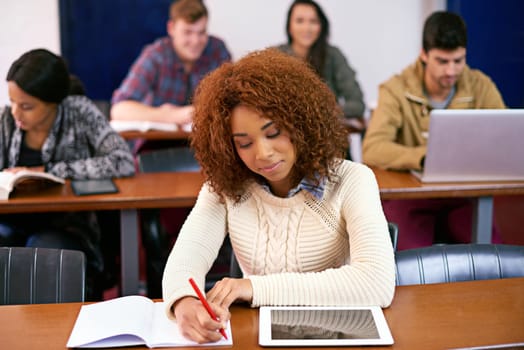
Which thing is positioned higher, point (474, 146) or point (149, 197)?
point (474, 146)

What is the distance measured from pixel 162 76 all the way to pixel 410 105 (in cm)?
174

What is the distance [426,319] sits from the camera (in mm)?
1471

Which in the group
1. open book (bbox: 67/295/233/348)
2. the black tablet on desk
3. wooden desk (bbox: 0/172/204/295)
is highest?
open book (bbox: 67/295/233/348)

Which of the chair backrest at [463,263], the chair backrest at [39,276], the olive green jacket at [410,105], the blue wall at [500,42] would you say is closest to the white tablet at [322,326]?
the chair backrest at [463,263]

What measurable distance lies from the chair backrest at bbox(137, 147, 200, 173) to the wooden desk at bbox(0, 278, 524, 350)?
1365mm

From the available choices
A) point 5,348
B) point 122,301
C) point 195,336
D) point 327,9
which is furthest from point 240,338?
point 327,9

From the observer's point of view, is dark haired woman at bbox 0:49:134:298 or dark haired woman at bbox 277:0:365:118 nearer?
dark haired woman at bbox 0:49:134:298

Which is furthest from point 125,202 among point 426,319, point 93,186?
point 426,319

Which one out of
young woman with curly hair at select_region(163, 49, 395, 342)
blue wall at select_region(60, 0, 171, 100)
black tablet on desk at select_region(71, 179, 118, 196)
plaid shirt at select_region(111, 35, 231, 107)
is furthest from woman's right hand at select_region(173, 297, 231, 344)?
blue wall at select_region(60, 0, 171, 100)

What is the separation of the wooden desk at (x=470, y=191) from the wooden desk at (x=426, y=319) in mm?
925

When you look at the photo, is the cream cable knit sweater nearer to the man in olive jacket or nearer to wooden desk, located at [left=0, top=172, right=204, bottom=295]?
wooden desk, located at [left=0, top=172, right=204, bottom=295]

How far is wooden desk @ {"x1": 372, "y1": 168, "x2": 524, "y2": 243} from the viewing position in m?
2.56

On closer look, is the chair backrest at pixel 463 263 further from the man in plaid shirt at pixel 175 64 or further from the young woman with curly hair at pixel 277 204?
the man in plaid shirt at pixel 175 64

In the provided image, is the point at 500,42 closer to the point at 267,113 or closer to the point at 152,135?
the point at 152,135
